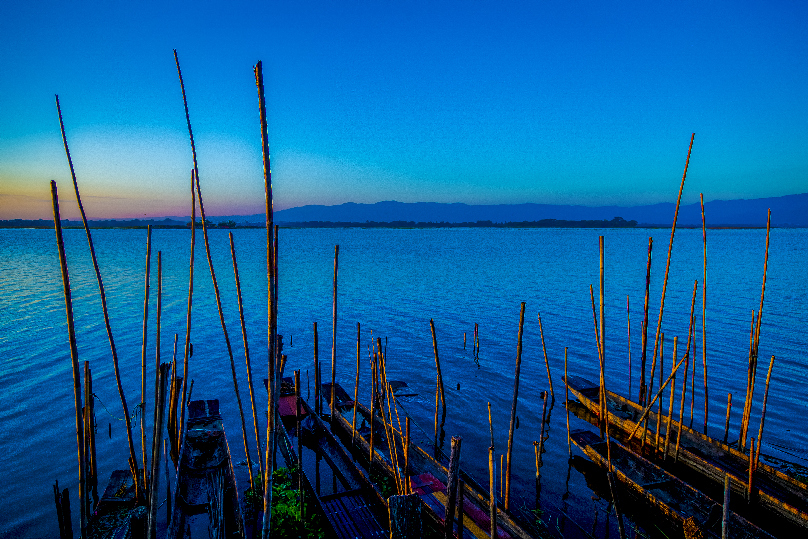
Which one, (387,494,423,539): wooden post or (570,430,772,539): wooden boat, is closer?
(387,494,423,539): wooden post

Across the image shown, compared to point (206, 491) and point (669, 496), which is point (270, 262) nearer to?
point (206, 491)

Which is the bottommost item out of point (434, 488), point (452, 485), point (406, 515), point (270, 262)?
point (434, 488)

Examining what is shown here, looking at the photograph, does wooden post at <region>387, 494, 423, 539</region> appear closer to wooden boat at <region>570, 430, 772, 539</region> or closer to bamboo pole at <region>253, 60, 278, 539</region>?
bamboo pole at <region>253, 60, 278, 539</region>

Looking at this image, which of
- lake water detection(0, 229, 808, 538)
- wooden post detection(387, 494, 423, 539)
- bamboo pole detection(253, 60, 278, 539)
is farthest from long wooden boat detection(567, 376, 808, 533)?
bamboo pole detection(253, 60, 278, 539)

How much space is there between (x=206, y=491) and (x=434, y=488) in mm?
3116

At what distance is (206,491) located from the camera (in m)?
6.00

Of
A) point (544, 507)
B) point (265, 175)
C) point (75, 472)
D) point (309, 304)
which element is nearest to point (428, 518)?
point (544, 507)

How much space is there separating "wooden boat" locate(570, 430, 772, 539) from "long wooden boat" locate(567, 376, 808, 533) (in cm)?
51

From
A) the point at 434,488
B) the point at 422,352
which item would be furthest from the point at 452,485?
the point at 422,352

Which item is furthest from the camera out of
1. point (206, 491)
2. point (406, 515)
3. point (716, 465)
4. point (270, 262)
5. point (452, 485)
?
point (716, 465)

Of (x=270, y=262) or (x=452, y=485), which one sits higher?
(x=270, y=262)

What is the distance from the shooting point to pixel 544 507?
6.34 metres

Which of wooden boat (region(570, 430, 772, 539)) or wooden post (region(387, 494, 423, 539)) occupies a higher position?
wooden post (region(387, 494, 423, 539))

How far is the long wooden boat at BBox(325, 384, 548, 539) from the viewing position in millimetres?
4742
